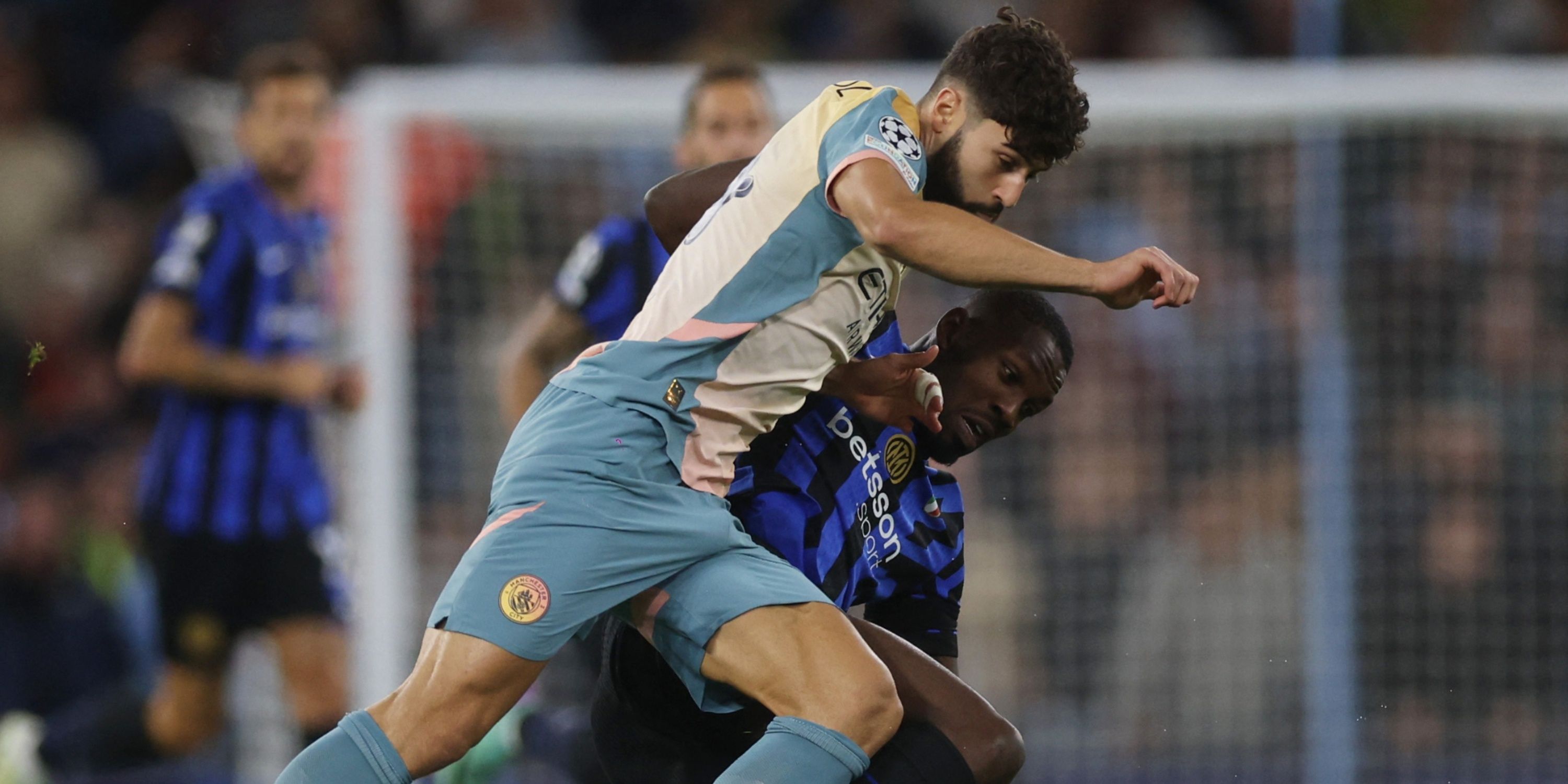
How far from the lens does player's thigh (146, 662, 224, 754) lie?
5.45 metres

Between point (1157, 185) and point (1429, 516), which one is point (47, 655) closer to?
point (1157, 185)

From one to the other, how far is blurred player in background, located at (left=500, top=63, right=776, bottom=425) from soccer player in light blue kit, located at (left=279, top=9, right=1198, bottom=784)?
184 cm

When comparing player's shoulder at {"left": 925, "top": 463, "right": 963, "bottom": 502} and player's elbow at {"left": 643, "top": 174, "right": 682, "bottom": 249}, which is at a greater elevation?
player's elbow at {"left": 643, "top": 174, "right": 682, "bottom": 249}

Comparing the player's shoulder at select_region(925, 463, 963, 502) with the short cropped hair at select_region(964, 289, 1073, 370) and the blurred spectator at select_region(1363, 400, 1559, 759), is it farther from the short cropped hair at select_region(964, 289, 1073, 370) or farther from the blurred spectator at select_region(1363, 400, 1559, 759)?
the blurred spectator at select_region(1363, 400, 1559, 759)

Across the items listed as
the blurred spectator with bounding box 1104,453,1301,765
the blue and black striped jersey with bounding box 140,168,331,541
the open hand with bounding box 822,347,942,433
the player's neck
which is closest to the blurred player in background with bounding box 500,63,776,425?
the blue and black striped jersey with bounding box 140,168,331,541

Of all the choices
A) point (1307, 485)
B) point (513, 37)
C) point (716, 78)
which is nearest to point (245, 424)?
point (716, 78)

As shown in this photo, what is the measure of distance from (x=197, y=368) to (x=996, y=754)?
3.15 m

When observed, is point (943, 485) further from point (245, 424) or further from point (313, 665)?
point (245, 424)

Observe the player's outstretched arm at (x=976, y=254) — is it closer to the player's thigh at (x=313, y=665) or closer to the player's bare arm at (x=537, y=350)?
the player's bare arm at (x=537, y=350)

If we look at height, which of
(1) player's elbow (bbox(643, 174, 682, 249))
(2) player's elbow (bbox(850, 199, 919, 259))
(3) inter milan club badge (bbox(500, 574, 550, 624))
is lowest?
(3) inter milan club badge (bbox(500, 574, 550, 624))

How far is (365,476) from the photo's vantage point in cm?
584

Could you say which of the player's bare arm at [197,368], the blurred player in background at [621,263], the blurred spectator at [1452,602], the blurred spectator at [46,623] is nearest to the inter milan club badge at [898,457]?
the blurred player in background at [621,263]

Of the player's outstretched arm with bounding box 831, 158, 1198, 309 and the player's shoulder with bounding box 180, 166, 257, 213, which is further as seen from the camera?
the player's shoulder with bounding box 180, 166, 257, 213

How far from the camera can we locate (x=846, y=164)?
2.81 m
